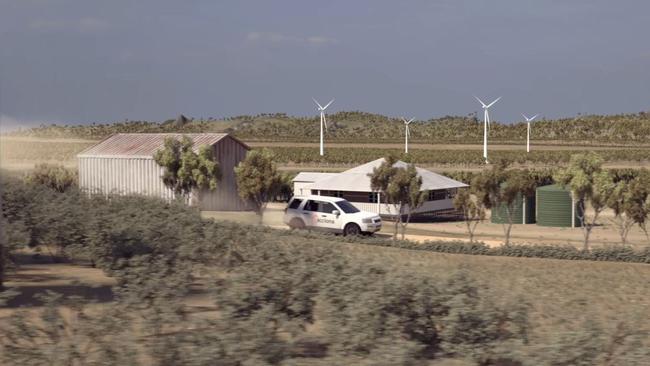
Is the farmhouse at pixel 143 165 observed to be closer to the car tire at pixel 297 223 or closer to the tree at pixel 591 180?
the car tire at pixel 297 223

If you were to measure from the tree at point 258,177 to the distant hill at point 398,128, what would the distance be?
2042 inches

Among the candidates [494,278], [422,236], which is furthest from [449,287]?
[422,236]

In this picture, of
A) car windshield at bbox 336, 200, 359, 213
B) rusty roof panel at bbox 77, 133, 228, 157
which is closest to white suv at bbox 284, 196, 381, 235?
car windshield at bbox 336, 200, 359, 213

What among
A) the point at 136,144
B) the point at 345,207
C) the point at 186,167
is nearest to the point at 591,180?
the point at 345,207

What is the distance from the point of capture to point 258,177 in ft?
114

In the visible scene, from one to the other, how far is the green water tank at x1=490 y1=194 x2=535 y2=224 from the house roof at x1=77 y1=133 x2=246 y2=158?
13.3 meters

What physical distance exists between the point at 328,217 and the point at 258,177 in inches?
146

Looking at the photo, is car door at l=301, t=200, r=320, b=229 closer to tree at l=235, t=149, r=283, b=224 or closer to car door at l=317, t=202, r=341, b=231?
car door at l=317, t=202, r=341, b=231

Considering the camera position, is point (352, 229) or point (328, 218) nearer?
point (352, 229)

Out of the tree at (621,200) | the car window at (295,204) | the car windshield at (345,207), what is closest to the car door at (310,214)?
the car window at (295,204)

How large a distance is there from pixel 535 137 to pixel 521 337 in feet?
375

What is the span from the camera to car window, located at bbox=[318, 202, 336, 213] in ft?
107

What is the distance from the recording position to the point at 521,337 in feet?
23.7

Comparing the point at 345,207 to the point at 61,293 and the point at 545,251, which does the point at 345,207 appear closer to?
the point at 545,251
